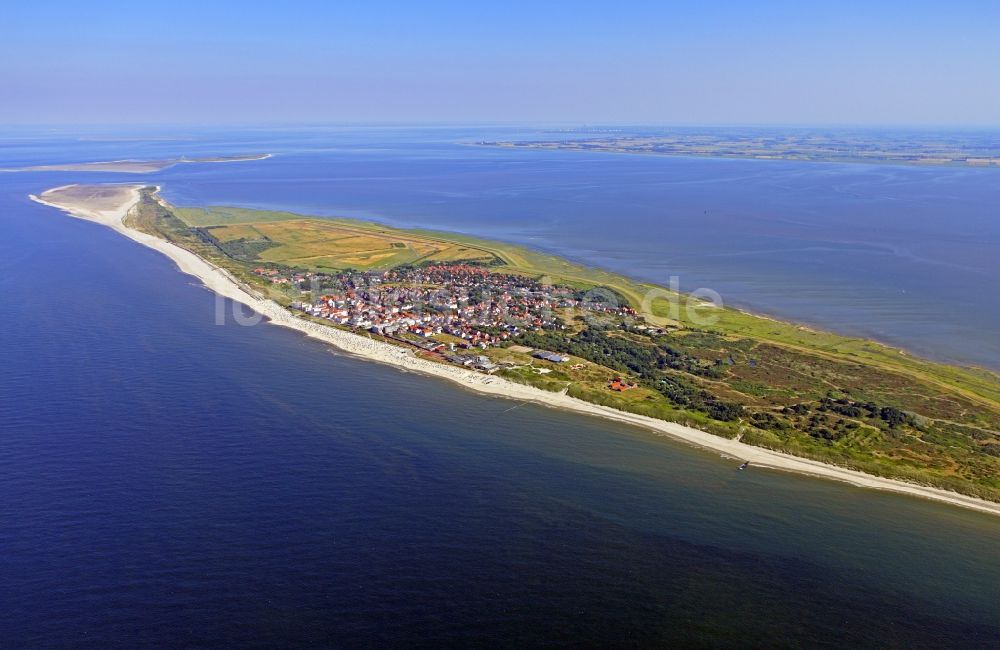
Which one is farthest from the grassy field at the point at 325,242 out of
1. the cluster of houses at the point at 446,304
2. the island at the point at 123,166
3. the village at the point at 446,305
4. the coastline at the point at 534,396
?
the island at the point at 123,166

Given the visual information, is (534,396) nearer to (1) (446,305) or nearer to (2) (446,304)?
(1) (446,305)

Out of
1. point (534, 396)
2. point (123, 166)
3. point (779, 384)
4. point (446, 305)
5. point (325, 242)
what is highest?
point (123, 166)

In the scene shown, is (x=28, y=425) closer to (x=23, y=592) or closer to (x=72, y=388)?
(x=72, y=388)

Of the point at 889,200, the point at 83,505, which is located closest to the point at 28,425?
the point at 83,505

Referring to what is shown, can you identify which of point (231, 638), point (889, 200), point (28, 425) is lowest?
point (231, 638)

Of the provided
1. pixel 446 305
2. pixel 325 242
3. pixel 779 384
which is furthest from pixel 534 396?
pixel 325 242

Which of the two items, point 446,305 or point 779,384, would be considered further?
point 446,305

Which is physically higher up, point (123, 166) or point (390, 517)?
point (123, 166)
